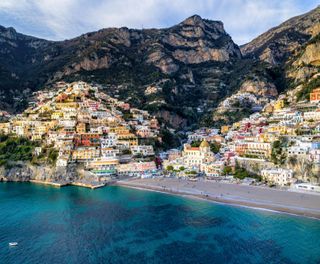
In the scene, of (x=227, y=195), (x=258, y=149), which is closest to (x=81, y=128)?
(x=258, y=149)

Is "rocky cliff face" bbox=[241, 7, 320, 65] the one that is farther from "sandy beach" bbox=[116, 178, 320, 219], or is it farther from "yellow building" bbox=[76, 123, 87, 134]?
"sandy beach" bbox=[116, 178, 320, 219]

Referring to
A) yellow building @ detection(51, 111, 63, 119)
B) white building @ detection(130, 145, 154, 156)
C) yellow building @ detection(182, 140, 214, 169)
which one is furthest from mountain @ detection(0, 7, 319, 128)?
yellow building @ detection(182, 140, 214, 169)

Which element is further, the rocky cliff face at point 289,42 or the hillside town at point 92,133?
the rocky cliff face at point 289,42

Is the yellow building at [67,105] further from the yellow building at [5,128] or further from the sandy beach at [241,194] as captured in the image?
the sandy beach at [241,194]

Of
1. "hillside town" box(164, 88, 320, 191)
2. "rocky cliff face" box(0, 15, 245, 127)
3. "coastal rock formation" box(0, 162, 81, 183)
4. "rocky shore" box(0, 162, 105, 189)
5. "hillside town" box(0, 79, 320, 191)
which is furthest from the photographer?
"rocky cliff face" box(0, 15, 245, 127)

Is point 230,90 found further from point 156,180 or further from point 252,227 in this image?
point 252,227

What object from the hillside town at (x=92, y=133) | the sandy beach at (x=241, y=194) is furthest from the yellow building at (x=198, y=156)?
the sandy beach at (x=241, y=194)
